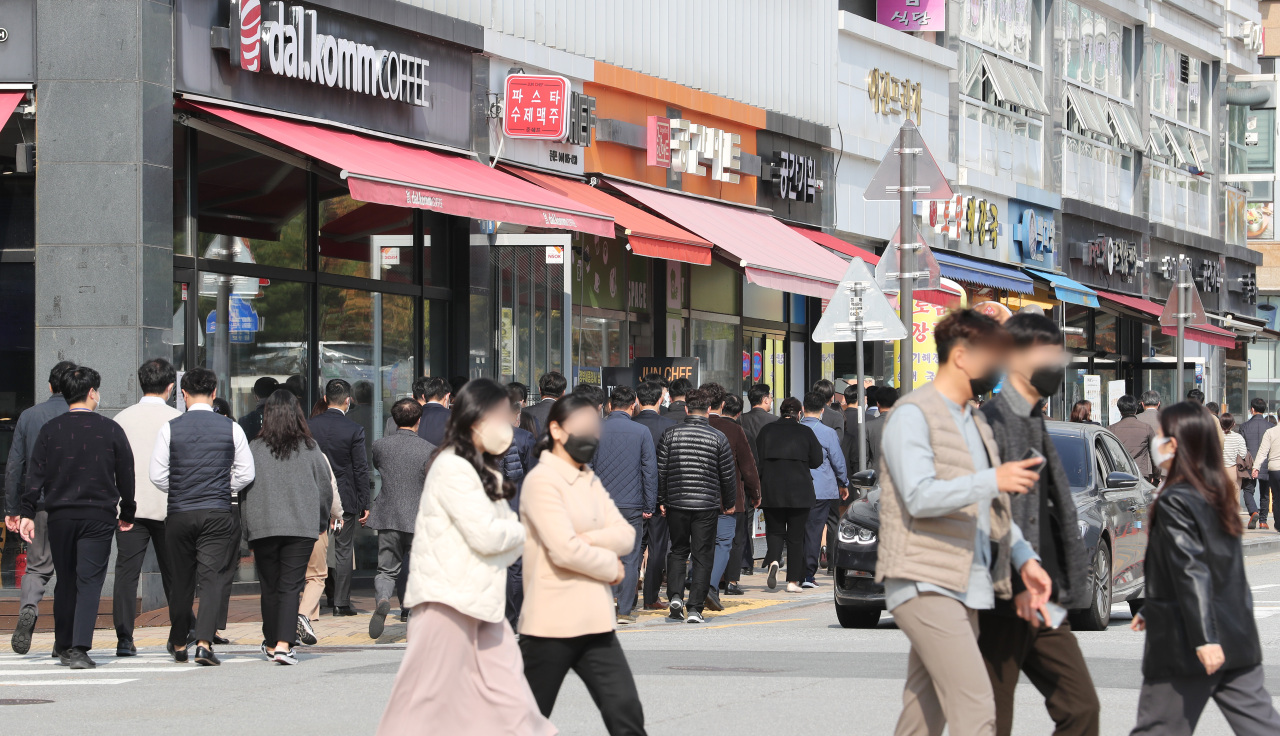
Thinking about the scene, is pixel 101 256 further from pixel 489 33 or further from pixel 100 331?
pixel 489 33

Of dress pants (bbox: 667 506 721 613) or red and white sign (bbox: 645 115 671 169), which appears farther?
red and white sign (bbox: 645 115 671 169)

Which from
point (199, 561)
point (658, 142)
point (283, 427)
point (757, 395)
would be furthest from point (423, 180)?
point (658, 142)

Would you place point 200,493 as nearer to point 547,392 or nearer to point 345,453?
point 345,453

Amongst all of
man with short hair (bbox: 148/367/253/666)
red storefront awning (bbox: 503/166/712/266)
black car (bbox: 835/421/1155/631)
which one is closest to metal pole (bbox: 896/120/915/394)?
red storefront awning (bbox: 503/166/712/266)

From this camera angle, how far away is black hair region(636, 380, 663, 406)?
15062 mm

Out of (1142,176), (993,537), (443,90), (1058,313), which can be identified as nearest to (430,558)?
(993,537)

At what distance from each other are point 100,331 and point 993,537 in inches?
385

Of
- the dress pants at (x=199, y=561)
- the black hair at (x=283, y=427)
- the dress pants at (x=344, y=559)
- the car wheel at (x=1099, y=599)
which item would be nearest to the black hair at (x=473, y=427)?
the black hair at (x=283, y=427)

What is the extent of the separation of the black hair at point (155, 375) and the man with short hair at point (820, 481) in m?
6.76

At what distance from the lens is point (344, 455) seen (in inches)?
563

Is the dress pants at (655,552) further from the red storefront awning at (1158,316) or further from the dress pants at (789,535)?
the red storefront awning at (1158,316)

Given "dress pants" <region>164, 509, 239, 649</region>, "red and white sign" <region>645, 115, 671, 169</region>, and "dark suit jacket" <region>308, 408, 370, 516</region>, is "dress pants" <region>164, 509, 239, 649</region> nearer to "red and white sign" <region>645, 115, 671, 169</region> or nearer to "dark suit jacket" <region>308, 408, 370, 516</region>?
"dark suit jacket" <region>308, 408, 370, 516</region>

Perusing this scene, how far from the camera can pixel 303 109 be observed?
646 inches

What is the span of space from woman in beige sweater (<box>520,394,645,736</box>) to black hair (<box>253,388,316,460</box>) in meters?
4.96
